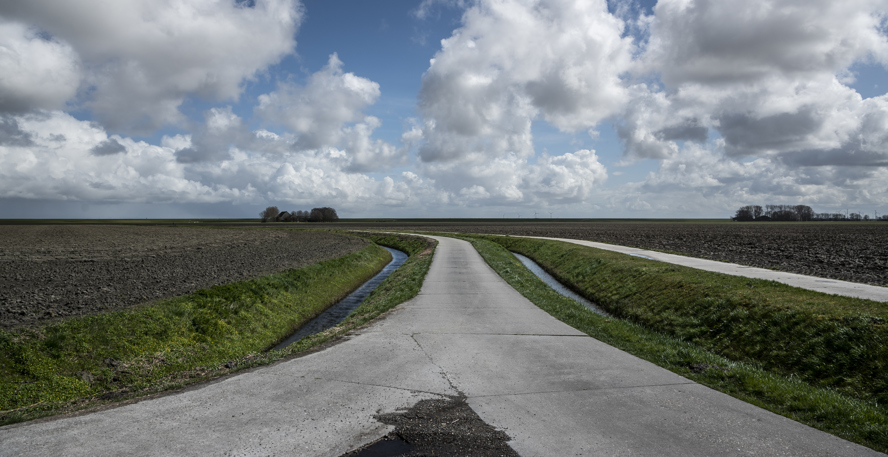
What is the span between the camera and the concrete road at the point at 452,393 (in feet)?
16.4

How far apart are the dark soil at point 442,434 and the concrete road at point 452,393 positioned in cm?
17

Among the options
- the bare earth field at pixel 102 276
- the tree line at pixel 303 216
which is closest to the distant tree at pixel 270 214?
the tree line at pixel 303 216

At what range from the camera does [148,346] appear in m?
10.8

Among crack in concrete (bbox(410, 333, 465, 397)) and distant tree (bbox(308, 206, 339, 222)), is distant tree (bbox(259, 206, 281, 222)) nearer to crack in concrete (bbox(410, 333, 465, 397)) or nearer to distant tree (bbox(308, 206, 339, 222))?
distant tree (bbox(308, 206, 339, 222))

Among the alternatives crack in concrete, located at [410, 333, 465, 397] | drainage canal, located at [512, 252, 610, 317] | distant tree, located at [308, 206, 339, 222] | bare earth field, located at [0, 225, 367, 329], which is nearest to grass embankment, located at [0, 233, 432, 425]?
bare earth field, located at [0, 225, 367, 329]

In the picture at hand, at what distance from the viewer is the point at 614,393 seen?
6.68m

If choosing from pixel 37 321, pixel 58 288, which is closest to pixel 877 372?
pixel 37 321

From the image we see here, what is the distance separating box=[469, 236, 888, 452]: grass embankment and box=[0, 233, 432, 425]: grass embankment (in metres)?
8.13

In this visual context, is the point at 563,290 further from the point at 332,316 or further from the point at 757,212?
the point at 757,212

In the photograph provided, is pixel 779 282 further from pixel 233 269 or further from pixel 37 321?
pixel 233 269

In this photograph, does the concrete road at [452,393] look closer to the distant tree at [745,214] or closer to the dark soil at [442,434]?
the dark soil at [442,434]

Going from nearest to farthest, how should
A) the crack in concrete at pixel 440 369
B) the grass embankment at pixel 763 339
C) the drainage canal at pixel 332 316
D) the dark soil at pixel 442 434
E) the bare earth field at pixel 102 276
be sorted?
the dark soil at pixel 442 434
the grass embankment at pixel 763 339
the crack in concrete at pixel 440 369
the bare earth field at pixel 102 276
the drainage canal at pixel 332 316

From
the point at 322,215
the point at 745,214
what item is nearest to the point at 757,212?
the point at 745,214

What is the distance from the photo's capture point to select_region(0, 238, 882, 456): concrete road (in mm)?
5000
